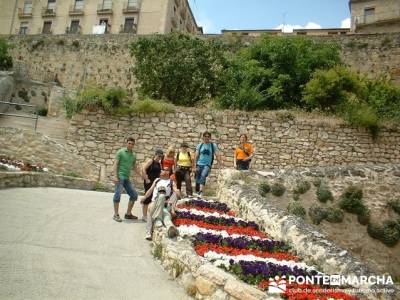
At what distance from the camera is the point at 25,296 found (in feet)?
12.4

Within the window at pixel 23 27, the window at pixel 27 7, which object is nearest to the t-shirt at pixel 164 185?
the window at pixel 23 27

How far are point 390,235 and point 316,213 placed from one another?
2190 mm

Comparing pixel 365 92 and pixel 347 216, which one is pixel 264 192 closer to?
pixel 347 216

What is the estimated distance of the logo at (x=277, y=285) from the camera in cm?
413

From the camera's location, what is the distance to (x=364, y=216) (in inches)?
395

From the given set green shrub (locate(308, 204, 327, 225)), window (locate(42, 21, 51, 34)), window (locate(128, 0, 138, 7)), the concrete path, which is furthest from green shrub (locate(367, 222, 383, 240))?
window (locate(42, 21, 51, 34))

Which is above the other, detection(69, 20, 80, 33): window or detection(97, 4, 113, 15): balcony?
detection(97, 4, 113, 15): balcony

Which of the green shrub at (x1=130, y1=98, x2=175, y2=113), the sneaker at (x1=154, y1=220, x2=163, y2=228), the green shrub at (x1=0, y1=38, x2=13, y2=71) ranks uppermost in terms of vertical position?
the green shrub at (x1=0, y1=38, x2=13, y2=71)

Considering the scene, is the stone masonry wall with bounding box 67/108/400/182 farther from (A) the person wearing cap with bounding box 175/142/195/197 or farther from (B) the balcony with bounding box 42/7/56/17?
(B) the balcony with bounding box 42/7/56/17

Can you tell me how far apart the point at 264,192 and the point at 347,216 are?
2.52 m

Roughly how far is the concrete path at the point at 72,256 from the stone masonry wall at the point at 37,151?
595cm

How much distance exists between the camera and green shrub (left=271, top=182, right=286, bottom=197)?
969cm

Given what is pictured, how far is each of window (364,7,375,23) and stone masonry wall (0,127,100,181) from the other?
115 feet

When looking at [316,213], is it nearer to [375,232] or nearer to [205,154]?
[375,232]
